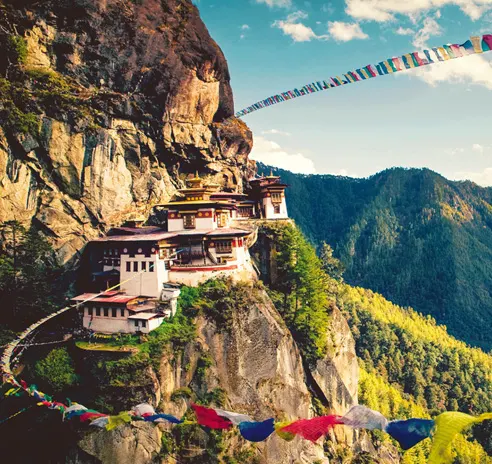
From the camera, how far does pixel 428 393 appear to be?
224ft

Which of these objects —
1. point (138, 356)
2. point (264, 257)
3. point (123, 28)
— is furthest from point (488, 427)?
point (123, 28)

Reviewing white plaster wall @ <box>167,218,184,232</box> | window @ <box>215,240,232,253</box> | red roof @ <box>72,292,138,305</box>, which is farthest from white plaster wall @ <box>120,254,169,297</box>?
white plaster wall @ <box>167,218,184,232</box>

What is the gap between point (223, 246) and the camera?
31797mm

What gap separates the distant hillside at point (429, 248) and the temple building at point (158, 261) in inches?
4380

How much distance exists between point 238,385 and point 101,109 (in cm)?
2350

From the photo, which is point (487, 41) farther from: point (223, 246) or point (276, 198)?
point (276, 198)

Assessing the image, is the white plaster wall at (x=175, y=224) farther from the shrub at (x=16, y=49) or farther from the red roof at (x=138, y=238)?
the shrub at (x=16, y=49)

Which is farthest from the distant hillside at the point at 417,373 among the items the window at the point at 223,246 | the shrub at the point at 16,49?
the shrub at the point at 16,49

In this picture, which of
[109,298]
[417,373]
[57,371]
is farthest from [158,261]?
[417,373]

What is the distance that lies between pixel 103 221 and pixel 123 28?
17015 mm

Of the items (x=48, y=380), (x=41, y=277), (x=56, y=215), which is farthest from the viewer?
(x=56, y=215)

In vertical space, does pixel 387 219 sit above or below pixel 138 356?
above

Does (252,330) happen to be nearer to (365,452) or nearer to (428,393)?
(365,452)

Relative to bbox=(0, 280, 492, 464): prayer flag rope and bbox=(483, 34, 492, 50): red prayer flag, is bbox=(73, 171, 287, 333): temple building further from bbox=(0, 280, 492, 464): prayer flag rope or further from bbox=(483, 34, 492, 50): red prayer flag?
bbox=(483, 34, 492, 50): red prayer flag
